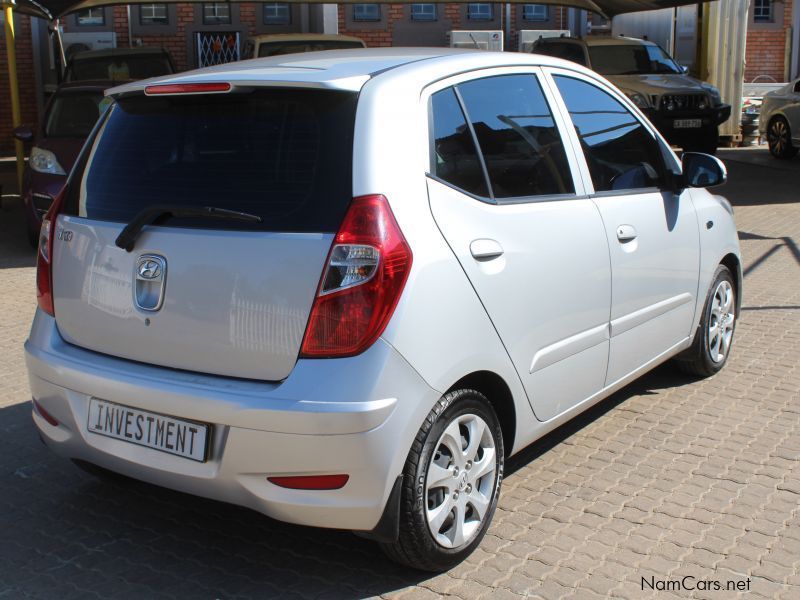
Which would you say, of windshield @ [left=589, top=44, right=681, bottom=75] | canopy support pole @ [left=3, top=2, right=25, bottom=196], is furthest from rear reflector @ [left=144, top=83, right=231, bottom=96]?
windshield @ [left=589, top=44, right=681, bottom=75]

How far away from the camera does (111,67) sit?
14.7 metres

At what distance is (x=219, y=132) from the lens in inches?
136

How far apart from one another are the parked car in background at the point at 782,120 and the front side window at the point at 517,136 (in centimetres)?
1481

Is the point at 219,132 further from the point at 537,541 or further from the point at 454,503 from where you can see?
the point at 537,541

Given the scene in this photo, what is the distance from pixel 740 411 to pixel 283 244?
3.02 m

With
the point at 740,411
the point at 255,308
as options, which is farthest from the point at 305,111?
the point at 740,411

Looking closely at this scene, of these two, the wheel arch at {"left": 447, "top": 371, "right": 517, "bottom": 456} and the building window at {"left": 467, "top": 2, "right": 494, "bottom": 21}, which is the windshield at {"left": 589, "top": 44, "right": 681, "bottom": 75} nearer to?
the building window at {"left": 467, "top": 2, "right": 494, "bottom": 21}

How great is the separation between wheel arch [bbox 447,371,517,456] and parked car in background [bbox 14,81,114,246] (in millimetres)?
6772

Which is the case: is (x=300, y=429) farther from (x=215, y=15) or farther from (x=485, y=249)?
(x=215, y=15)

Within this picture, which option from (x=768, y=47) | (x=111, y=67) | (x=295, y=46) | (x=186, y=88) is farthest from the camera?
(x=768, y=47)

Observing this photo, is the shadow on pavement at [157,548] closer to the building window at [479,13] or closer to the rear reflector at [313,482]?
the rear reflector at [313,482]

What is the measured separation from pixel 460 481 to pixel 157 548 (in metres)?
1.17

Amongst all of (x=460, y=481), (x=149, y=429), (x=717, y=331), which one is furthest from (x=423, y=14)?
(x=149, y=429)

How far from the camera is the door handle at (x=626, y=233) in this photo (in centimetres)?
443
